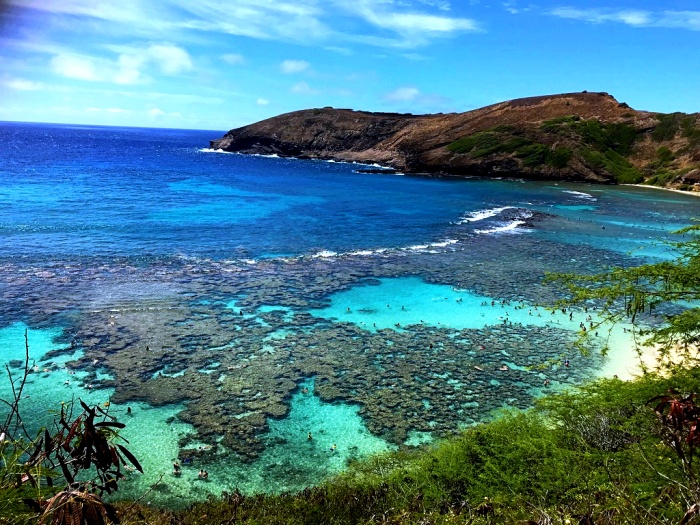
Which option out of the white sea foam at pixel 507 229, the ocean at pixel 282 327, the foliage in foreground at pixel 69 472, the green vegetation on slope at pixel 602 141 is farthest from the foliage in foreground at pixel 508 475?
the green vegetation on slope at pixel 602 141

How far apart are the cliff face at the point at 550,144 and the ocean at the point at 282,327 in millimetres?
60304

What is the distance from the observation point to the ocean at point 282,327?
19391 mm

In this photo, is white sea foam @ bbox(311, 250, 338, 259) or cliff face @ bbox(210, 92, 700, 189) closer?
white sea foam @ bbox(311, 250, 338, 259)

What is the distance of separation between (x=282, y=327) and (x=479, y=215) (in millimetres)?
53761

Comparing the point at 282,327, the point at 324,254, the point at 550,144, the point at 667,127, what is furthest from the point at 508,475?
the point at 667,127

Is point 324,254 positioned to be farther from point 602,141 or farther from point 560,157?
point 602,141

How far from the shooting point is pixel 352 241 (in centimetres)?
5491

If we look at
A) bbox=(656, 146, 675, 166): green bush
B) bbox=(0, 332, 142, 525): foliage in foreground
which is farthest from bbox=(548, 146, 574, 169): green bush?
bbox=(0, 332, 142, 525): foliage in foreground

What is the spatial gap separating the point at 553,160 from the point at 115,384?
132m

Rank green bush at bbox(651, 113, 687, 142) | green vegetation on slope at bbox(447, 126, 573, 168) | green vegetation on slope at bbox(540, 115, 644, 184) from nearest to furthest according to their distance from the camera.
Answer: green vegetation on slope at bbox(540, 115, 644, 184), green vegetation on slope at bbox(447, 126, 573, 168), green bush at bbox(651, 113, 687, 142)

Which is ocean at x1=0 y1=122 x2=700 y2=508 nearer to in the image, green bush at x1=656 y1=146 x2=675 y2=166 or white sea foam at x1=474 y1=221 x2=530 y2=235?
white sea foam at x1=474 y1=221 x2=530 y2=235

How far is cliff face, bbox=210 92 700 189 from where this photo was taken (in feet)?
411

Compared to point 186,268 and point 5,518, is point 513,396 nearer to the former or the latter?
point 5,518

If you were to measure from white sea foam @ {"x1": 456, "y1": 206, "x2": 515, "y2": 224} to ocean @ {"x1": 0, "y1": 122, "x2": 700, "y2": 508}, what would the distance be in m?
2.15
